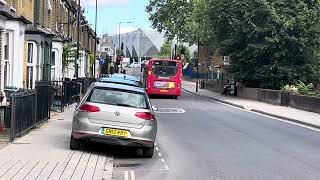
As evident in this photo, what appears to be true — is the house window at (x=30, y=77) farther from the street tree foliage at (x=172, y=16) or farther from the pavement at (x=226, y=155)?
the street tree foliage at (x=172, y=16)

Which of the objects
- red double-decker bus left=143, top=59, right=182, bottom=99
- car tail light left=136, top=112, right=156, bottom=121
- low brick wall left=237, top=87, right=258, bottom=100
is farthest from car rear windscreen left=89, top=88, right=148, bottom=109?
low brick wall left=237, top=87, right=258, bottom=100

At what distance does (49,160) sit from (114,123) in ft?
6.18

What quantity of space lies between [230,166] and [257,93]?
29.9 metres

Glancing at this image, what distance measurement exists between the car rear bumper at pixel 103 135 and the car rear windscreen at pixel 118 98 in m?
0.54

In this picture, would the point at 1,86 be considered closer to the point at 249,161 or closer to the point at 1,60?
the point at 1,60

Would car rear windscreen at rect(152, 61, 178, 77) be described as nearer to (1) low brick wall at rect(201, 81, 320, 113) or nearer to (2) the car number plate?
(1) low brick wall at rect(201, 81, 320, 113)

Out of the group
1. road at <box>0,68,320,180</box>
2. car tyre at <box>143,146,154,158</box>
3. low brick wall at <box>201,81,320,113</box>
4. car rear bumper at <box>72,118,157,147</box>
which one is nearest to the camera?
road at <box>0,68,320,180</box>

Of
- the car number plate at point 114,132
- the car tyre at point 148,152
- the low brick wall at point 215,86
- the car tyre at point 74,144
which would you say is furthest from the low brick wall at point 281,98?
the car tyre at point 74,144

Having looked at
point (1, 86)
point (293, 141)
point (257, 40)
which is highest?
point (257, 40)

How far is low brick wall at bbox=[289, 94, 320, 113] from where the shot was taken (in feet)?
97.6

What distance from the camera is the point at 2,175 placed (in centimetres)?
898

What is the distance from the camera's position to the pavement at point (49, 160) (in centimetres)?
942

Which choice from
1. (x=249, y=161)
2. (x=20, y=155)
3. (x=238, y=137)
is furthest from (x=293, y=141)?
(x=20, y=155)

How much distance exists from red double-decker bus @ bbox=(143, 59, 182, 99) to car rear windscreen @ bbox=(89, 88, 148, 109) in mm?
28026
